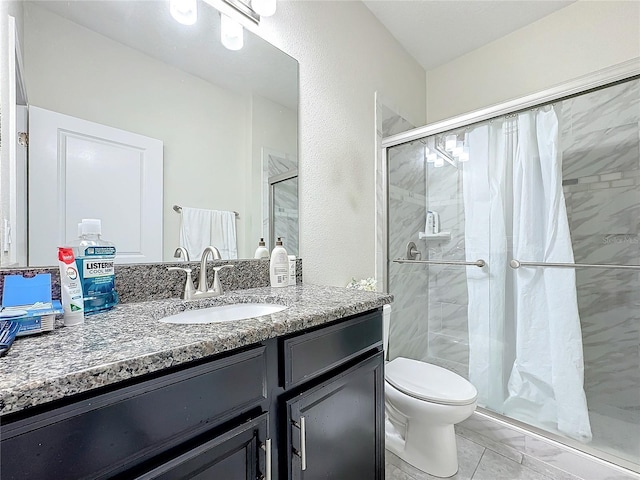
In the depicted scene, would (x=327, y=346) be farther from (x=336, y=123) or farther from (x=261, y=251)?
(x=336, y=123)

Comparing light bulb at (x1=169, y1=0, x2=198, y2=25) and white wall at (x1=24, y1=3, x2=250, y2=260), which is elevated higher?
light bulb at (x1=169, y1=0, x2=198, y2=25)

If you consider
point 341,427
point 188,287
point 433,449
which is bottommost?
point 433,449

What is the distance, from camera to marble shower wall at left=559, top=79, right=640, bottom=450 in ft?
5.27

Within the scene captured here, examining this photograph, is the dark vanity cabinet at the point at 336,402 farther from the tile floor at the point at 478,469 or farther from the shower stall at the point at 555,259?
the shower stall at the point at 555,259

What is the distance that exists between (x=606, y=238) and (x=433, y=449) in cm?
145

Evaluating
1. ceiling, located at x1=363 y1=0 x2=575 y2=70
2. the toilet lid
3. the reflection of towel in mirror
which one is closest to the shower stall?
the toilet lid

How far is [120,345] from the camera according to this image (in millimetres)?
Result: 547

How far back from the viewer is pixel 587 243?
171 cm

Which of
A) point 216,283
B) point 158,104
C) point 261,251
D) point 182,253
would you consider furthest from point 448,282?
point 158,104

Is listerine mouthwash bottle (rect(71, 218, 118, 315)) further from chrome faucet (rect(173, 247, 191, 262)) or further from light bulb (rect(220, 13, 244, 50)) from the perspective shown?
light bulb (rect(220, 13, 244, 50))

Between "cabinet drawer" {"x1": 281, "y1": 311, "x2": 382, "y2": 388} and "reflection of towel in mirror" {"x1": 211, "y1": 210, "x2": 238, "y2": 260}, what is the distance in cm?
57

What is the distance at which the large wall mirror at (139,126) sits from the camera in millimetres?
828

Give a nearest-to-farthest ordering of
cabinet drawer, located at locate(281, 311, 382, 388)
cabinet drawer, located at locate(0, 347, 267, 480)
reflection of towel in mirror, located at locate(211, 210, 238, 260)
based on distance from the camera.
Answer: cabinet drawer, located at locate(0, 347, 267, 480)
cabinet drawer, located at locate(281, 311, 382, 388)
reflection of towel in mirror, located at locate(211, 210, 238, 260)

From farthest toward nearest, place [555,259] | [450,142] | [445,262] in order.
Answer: [445,262], [450,142], [555,259]
